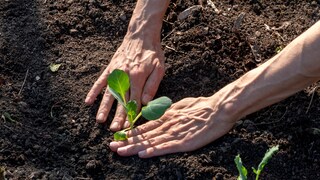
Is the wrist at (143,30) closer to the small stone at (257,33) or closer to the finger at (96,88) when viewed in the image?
the finger at (96,88)

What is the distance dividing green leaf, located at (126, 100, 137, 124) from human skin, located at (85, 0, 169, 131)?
114 mm

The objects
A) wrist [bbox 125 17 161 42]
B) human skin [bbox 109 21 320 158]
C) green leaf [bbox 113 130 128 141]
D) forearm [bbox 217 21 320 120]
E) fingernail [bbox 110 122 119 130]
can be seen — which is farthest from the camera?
wrist [bbox 125 17 161 42]

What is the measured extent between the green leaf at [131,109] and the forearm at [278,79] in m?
0.32

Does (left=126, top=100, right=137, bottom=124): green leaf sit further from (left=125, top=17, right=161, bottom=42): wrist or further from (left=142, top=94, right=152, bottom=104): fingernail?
(left=125, top=17, right=161, bottom=42): wrist

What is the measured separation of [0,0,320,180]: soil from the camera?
2.61m

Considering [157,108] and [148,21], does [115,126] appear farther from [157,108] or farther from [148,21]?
[148,21]

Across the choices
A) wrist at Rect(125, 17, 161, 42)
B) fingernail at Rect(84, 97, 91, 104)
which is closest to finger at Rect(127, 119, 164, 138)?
fingernail at Rect(84, 97, 91, 104)

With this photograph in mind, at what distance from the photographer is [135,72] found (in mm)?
2818

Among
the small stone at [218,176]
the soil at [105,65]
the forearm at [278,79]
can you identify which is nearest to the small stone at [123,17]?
the soil at [105,65]

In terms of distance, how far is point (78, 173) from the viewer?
2.60 m

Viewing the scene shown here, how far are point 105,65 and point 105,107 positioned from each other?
27 centimetres

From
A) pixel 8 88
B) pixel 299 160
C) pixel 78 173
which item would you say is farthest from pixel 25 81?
pixel 299 160

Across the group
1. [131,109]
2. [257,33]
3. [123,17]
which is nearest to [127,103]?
[131,109]

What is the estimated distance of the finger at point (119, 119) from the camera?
2715mm
